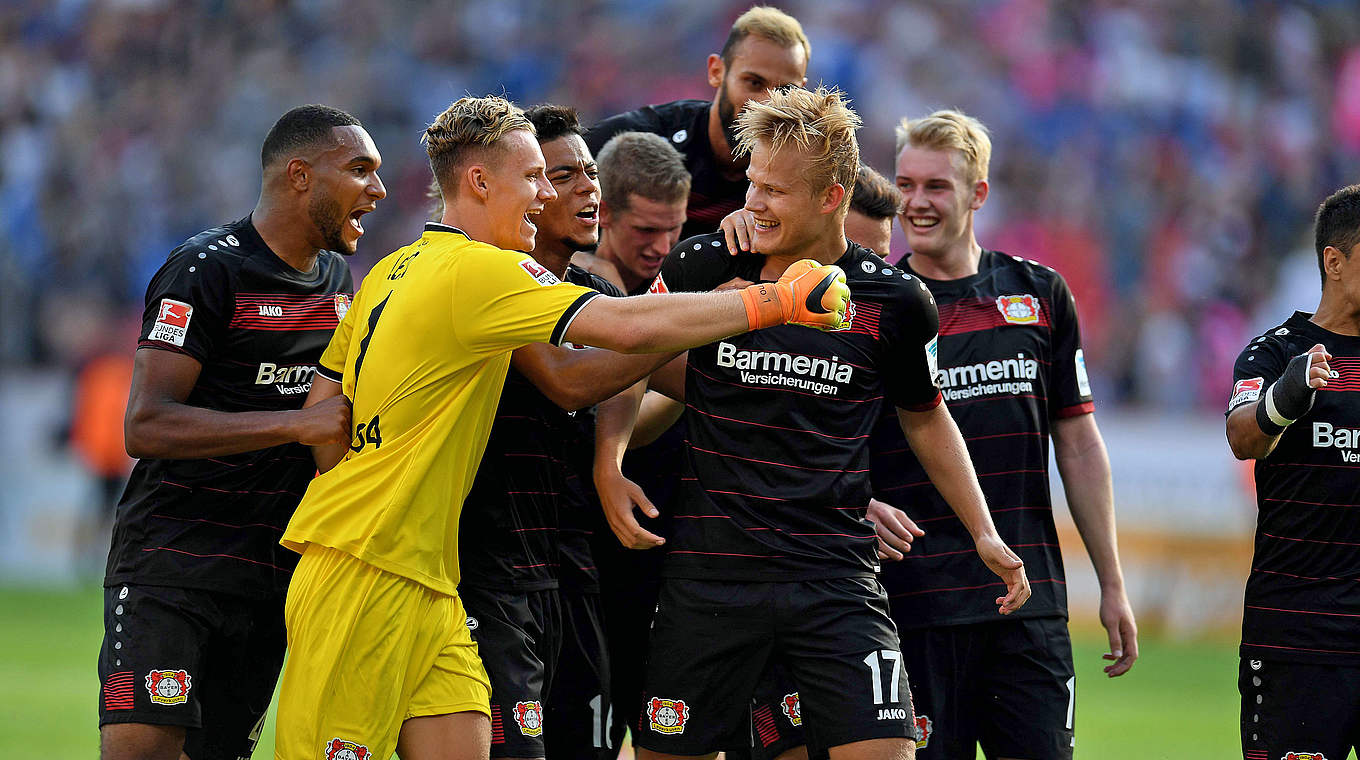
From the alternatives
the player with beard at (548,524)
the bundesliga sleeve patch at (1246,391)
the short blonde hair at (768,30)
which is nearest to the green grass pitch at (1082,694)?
the player with beard at (548,524)

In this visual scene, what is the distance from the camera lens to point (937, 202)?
19.7 ft

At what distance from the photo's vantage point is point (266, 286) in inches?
209

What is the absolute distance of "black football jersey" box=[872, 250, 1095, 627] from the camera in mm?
5688

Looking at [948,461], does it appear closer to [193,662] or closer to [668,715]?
[668,715]

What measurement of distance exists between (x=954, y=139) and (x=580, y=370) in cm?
223

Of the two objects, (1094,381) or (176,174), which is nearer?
(1094,381)

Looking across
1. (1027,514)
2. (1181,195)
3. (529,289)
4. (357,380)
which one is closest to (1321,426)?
(1027,514)

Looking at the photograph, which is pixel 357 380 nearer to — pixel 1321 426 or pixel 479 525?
pixel 479 525

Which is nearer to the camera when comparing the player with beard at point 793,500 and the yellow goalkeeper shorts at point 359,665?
the yellow goalkeeper shorts at point 359,665

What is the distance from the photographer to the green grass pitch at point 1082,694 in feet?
32.3

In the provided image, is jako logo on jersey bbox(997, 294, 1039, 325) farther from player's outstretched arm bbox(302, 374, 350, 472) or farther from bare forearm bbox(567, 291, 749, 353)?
player's outstretched arm bbox(302, 374, 350, 472)

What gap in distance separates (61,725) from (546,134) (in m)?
6.71

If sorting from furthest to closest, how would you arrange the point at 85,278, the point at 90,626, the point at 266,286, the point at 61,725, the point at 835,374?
the point at 85,278 < the point at 90,626 < the point at 61,725 < the point at 266,286 < the point at 835,374

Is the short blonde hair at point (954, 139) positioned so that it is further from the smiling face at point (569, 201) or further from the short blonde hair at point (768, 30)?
the smiling face at point (569, 201)
